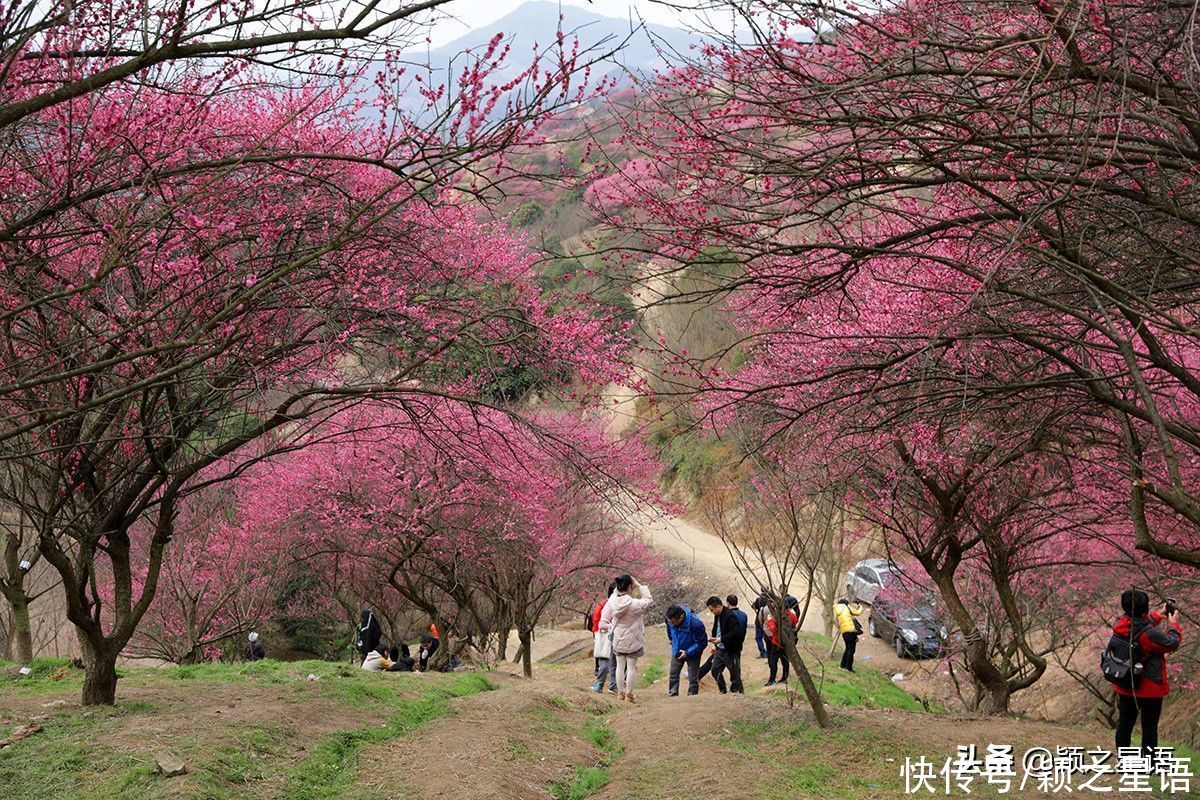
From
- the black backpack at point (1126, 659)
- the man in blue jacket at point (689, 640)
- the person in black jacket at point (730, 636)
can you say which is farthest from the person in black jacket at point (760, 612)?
the black backpack at point (1126, 659)

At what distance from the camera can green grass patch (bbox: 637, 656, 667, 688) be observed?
18.6 meters

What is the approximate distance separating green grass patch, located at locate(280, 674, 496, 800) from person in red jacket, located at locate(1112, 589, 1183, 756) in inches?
225

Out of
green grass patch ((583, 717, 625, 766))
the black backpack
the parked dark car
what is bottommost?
the parked dark car

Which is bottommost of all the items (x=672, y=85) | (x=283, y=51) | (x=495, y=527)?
(x=495, y=527)

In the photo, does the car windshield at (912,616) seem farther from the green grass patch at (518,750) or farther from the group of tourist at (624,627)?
the green grass patch at (518,750)

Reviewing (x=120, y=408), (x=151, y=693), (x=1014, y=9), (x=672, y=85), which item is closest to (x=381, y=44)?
(x=672, y=85)

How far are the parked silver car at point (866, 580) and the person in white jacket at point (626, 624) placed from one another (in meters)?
13.1

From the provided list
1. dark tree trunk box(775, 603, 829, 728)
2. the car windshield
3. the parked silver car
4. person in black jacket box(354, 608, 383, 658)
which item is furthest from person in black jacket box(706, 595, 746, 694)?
the parked silver car

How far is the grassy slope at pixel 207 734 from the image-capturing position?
21.8ft

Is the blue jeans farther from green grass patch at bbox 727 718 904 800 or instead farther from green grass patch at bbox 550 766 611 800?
green grass patch at bbox 550 766 611 800

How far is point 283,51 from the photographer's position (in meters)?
4.98

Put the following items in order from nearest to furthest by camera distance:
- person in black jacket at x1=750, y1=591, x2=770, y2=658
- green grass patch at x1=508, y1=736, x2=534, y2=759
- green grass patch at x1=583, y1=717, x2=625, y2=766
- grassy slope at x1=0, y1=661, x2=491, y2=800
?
1. grassy slope at x1=0, y1=661, x2=491, y2=800
2. green grass patch at x1=508, y1=736, x2=534, y2=759
3. green grass patch at x1=583, y1=717, x2=625, y2=766
4. person in black jacket at x1=750, y1=591, x2=770, y2=658

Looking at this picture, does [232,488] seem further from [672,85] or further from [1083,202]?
[1083,202]

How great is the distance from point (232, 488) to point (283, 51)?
17762mm
